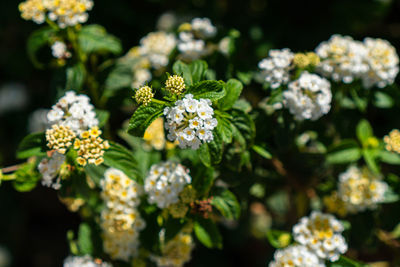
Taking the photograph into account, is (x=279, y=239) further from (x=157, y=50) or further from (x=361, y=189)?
(x=157, y=50)

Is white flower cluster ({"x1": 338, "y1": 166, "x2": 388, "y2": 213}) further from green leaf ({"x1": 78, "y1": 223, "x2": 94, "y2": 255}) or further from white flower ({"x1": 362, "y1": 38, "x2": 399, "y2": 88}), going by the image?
green leaf ({"x1": 78, "y1": 223, "x2": 94, "y2": 255})

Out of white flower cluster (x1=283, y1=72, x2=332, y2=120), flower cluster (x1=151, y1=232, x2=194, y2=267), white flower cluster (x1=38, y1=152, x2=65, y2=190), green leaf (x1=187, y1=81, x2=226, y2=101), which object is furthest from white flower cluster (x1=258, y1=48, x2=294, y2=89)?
white flower cluster (x1=38, y1=152, x2=65, y2=190)

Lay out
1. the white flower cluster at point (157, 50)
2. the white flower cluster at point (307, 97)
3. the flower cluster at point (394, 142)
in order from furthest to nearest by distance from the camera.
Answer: the white flower cluster at point (157, 50) → the flower cluster at point (394, 142) → the white flower cluster at point (307, 97)

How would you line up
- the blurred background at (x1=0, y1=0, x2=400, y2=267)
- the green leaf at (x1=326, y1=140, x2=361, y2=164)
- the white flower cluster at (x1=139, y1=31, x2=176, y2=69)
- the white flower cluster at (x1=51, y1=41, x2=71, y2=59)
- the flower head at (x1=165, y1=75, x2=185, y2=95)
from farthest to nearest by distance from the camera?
the blurred background at (x1=0, y1=0, x2=400, y2=267) → the white flower cluster at (x1=139, y1=31, x2=176, y2=69) → the green leaf at (x1=326, y1=140, x2=361, y2=164) → the white flower cluster at (x1=51, y1=41, x2=71, y2=59) → the flower head at (x1=165, y1=75, x2=185, y2=95)

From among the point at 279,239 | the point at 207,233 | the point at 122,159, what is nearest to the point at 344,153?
the point at 279,239

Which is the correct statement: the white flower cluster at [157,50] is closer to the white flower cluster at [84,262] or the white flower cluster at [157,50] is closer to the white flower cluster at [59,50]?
the white flower cluster at [59,50]

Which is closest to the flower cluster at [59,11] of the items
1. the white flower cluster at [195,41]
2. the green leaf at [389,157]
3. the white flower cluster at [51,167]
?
→ the white flower cluster at [195,41]

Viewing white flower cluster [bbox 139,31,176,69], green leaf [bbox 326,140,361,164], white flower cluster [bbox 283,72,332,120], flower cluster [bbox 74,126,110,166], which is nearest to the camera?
flower cluster [bbox 74,126,110,166]
